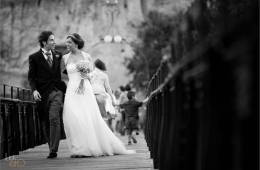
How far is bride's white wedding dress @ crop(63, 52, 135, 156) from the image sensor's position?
437 inches

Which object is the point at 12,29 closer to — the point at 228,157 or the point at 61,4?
the point at 61,4

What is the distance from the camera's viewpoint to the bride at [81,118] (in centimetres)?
1112

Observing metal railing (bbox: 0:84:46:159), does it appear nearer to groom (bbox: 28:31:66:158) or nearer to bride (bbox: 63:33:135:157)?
groom (bbox: 28:31:66:158)

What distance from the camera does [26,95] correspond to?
14992 millimetres

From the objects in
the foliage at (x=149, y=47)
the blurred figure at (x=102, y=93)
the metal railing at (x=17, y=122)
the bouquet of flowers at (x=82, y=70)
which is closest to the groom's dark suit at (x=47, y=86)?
the bouquet of flowers at (x=82, y=70)

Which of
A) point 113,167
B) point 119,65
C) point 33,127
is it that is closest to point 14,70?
point 119,65

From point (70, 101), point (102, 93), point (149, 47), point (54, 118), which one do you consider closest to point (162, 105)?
point (54, 118)

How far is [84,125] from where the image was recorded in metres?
11.3

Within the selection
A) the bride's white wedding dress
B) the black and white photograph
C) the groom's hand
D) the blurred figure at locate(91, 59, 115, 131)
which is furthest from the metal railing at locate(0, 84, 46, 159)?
the blurred figure at locate(91, 59, 115, 131)

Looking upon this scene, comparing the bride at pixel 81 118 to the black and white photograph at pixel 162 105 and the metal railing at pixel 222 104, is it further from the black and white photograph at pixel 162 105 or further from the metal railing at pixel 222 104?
the metal railing at pixel 222 104

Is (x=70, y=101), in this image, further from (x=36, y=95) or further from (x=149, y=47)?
(x=149, y=47)

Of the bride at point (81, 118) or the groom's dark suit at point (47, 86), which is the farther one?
the bride at point (81, 118)

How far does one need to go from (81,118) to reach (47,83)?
795 millimetres

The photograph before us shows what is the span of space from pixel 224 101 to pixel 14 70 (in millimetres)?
67968
